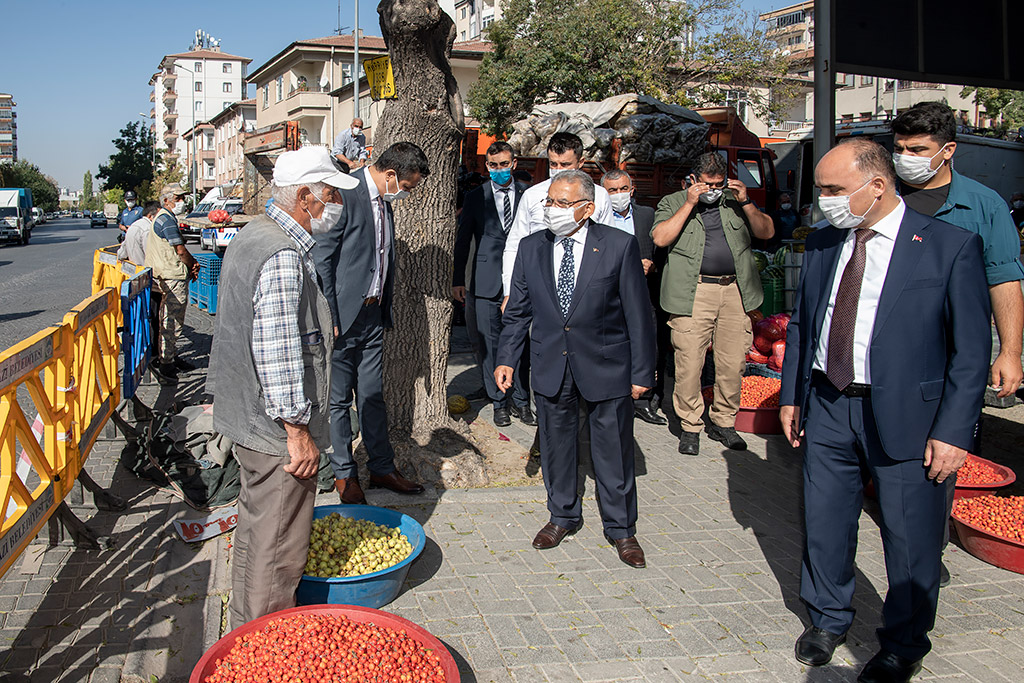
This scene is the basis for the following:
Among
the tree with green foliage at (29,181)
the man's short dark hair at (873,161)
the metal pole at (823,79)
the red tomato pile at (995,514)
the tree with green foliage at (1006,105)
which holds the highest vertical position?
the tree with green foliage at (29,181)

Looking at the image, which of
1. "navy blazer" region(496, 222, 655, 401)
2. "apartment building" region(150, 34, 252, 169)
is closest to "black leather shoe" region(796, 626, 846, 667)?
"navy blazer" region(496, 222, 655, 401)

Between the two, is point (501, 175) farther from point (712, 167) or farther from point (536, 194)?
point (712, 167)

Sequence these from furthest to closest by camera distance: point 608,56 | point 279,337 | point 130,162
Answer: point 130,162, point 608,56, point 279,337

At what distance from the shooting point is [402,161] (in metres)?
4.84

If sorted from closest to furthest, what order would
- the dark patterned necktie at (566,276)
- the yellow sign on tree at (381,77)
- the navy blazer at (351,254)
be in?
the dark patterned necktie at (566,276) < the navy blazer at (351,254) < the yellow sign on tree at (381,77)

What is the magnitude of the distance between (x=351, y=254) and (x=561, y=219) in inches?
52.3

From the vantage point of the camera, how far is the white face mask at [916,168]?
4047 mm

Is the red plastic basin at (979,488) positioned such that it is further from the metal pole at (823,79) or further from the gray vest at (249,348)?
the metal pole at (823,79)

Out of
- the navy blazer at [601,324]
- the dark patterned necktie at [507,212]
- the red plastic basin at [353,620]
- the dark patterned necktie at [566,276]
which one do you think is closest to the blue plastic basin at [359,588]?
the red plastic basin at [353,620]

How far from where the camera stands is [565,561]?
4.37 m

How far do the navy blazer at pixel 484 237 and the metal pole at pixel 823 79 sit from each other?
13.7ft

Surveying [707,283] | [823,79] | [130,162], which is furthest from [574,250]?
[130,162]

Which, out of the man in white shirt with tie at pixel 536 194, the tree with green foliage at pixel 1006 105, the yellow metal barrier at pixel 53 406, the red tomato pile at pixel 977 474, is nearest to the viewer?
the yellow metal barrier at pixel 53 406

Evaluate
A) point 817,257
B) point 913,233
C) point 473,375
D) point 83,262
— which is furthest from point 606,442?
point 83,262
